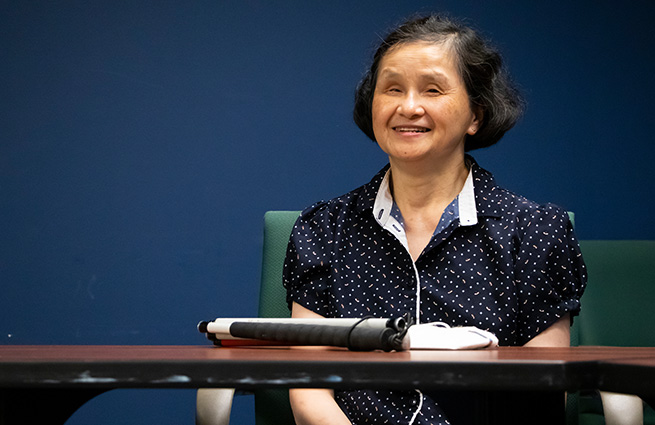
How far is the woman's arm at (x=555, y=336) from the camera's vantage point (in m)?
1.47

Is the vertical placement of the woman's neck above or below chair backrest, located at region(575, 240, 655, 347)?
above

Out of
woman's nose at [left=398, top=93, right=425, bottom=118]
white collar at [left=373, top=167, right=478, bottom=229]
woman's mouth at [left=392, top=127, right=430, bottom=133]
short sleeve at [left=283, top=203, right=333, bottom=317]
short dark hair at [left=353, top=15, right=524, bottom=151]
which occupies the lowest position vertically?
short sleeve at [left=283, top=203, right=333, bottom=317]

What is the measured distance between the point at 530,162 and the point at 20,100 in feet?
6.00

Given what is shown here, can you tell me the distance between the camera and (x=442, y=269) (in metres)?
1.59

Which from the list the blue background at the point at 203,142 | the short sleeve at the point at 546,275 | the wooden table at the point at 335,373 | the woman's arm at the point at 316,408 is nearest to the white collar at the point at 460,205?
the short sleeve at the point at 546,275

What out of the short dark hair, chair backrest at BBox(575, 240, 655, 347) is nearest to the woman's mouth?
the short dark hair

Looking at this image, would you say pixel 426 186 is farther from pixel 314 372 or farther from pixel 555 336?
pixel 314 372

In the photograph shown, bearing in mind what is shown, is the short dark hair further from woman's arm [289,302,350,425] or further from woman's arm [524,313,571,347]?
woman's arm [289,302,350,425]

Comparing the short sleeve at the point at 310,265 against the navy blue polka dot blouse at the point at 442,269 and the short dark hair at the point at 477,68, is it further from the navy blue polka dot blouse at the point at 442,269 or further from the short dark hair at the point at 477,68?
the short dark hair at the point at 477,68

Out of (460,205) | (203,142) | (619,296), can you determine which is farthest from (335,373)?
(203,142)

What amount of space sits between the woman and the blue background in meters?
1.04

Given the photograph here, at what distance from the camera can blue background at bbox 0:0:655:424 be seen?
107 inches

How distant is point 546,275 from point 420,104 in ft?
1.42

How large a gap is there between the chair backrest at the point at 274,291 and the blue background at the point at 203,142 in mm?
962
